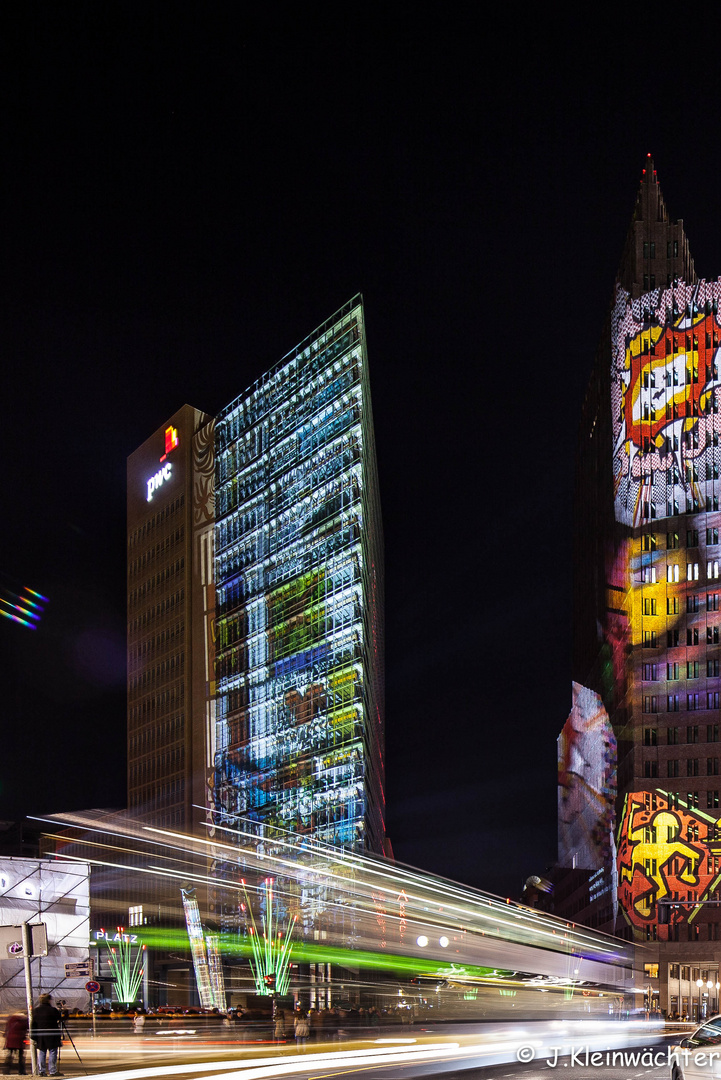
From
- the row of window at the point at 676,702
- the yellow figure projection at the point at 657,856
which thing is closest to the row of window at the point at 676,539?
the row of window at the point at 676,702

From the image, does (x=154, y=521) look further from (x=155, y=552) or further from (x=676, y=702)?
(x=676, y=702)

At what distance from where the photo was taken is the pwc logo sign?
134750 mm

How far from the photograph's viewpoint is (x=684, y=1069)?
1880cm

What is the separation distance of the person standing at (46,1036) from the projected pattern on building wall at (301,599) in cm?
7381

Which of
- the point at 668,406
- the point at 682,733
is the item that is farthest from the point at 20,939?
the point at 668,406

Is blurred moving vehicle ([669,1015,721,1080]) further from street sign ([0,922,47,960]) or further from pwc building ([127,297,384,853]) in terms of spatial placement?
pwc building ([127,297,384,853])

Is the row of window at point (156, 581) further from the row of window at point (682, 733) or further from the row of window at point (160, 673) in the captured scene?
the row of window at point (682, 733)

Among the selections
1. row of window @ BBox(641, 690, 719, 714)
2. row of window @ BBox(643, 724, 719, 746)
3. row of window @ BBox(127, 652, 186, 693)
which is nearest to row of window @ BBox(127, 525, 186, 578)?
row of window @ BBox(127, 652, 186, 693)

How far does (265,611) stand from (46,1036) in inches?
3614

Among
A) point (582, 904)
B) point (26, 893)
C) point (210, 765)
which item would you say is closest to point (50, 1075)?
point (26, 893)

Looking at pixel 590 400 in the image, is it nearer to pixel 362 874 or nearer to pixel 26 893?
pixel 362 874

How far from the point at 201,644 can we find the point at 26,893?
245 feet

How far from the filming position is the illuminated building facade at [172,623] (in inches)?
4788

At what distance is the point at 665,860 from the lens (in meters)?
114
